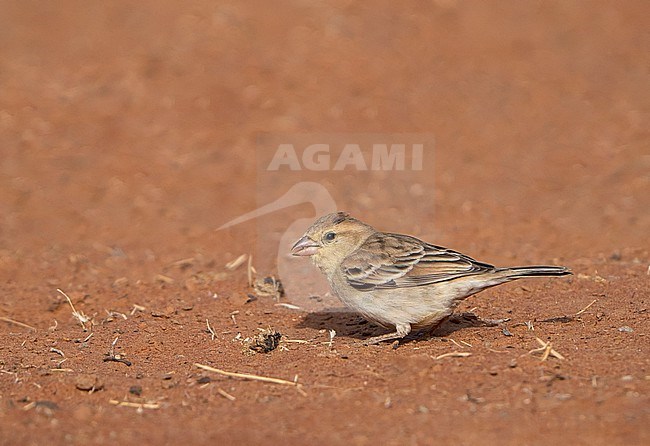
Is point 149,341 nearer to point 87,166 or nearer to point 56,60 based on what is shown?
point 87,166

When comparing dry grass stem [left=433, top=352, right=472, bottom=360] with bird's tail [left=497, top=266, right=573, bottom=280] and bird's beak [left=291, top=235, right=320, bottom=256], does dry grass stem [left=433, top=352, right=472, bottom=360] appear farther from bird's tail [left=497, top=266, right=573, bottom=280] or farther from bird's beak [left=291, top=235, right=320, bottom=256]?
bird's beak [left=291, top=235, right=320, bottom=256]

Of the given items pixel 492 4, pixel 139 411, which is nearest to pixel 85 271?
pixel 139 411

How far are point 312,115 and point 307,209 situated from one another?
2.91 m

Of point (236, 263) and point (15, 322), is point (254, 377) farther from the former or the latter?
point (236, 263)

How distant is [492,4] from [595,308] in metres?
13.1

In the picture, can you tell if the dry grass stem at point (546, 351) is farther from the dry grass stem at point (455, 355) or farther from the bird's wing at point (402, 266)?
the bird's wing at point (402, 266)

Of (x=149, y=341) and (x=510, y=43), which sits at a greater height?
(x=510, y=43)

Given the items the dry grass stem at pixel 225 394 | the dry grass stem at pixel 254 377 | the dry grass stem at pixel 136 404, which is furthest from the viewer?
the dry grass stem at pixel 254 377

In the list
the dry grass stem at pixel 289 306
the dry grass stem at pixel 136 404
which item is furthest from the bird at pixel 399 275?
the dry grass stem at pixel 136 404

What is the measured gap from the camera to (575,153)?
14.1 m

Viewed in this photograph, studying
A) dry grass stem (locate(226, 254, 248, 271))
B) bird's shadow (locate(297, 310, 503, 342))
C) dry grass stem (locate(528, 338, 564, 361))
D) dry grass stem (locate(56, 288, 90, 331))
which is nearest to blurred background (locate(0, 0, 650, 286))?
dry grass stem (locate(226, 254, 248, 271))

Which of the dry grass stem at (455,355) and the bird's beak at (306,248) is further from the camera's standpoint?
the bird's beak at (306,248)

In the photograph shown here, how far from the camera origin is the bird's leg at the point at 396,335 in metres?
6.93

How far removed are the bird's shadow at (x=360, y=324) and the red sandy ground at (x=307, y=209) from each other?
0.06 meters
